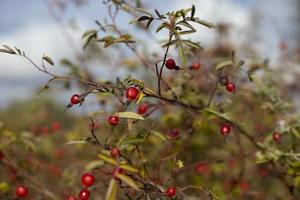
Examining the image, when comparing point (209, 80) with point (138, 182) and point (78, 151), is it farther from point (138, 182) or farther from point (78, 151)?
point (78, 151)

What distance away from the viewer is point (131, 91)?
6.51 feet

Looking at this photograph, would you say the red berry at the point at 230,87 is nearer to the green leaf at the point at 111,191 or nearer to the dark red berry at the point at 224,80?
the dark red berry at the point at 224,80

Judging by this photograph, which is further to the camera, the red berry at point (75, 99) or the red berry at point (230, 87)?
the red berry at point (230, 87)

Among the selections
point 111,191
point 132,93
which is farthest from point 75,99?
point 111,191

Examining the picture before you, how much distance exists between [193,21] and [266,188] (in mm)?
2882

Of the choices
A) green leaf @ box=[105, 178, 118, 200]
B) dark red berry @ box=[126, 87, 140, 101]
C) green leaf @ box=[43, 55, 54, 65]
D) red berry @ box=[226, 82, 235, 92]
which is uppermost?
red berry @ box=[226, 82, 235, 92]

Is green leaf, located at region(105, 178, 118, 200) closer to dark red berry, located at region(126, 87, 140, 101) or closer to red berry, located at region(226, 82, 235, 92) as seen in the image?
dark red berry, located at region(126, 87, 140, 101)

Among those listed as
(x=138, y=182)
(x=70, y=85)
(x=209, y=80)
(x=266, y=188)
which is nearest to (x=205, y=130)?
(x=266, y=188)

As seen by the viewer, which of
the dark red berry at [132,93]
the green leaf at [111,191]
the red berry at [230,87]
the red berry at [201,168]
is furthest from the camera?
the red berry at [201,168]

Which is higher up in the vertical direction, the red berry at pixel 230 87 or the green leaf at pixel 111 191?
the red berry at pixel 230 87

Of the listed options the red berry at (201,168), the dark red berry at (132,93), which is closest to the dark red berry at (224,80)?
the dark red berry at (132,93)

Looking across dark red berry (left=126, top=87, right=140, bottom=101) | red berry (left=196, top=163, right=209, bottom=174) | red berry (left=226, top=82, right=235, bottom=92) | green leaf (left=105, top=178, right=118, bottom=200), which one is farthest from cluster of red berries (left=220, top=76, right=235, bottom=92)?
green leaf (left=105, top=178, right=118, bottom=200)

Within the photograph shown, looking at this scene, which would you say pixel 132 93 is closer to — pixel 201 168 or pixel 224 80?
pixel 224 80

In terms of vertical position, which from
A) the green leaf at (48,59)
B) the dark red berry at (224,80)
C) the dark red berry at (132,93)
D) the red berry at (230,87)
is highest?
the dark red berry at (224,80)
